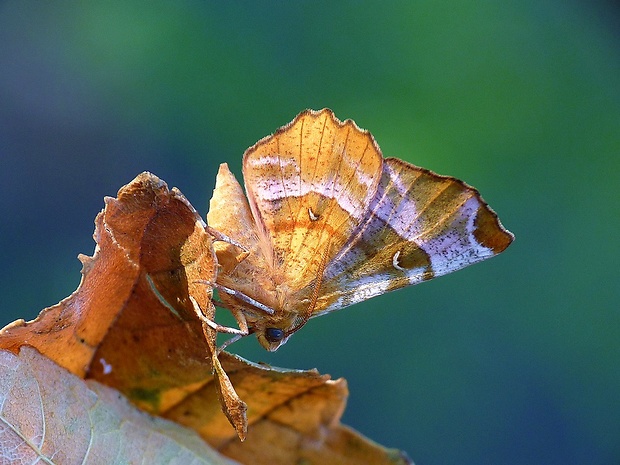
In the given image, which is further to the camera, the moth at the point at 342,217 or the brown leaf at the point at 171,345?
the moth at the point at 342,217

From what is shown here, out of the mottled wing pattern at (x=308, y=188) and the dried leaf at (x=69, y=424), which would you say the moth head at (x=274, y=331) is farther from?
the dried leaf at (x=69, y=424)

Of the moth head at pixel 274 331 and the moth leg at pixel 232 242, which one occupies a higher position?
the moth leg at pixel 232 242

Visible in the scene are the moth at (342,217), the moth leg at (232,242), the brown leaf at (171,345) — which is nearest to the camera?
the brown leaf at (171,345)

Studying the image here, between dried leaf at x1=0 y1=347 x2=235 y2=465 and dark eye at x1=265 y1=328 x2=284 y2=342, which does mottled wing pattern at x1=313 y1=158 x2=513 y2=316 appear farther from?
dried leaf at x1=0 y1=347 x2=235 y2=465

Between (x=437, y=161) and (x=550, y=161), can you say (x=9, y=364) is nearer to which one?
(x=437, y=161)

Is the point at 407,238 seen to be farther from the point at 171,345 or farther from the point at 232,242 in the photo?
the point at 171,345

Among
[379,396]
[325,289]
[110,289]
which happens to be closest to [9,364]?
[110,289]

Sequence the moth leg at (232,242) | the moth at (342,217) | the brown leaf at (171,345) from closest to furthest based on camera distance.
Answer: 1. the brown leaf at (171,345)
2. the moth leg at (232,242)
3. the moth at (342,217)

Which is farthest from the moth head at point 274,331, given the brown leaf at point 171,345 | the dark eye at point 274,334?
the brown leaf at point 171,345
